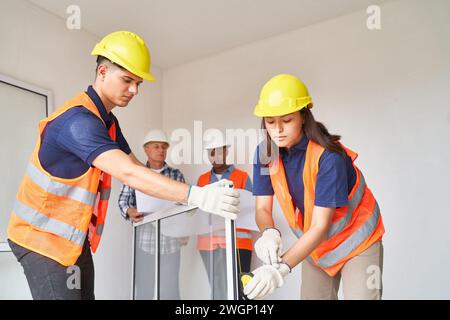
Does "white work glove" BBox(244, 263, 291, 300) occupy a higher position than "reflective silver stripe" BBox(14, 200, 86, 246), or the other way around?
"reflective silver stripe" BBox(14, 200, 86, 246)

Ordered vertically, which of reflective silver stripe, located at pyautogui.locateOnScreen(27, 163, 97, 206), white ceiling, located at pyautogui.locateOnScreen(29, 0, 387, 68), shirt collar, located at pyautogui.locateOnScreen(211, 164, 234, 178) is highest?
white ceiling, located at pyautogui.locateOnScreen(29, 0, 387, 68)

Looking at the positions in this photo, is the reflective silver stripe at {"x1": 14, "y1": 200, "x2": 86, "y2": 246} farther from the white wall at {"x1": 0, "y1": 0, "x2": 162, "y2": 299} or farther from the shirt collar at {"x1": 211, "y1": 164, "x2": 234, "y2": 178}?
the shirt collar at {"x1": 211, "y1": 164, "x2": 234, "y2": 178}

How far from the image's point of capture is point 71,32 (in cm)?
354

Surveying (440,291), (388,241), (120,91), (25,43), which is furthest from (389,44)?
(25,43)

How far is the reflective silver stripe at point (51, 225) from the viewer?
1448 mm

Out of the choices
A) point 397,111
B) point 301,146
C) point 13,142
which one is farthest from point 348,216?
point 13,142

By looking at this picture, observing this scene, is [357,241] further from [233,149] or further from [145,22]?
[145,22]

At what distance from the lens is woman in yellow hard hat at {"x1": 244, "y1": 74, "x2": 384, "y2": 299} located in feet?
5.54

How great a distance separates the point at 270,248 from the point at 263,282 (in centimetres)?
23

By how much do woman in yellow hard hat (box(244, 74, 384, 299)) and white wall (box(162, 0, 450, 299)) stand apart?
1445mm

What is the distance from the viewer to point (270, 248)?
1699 millimetres

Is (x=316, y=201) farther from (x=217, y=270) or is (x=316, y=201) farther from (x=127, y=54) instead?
(x=127, y=54)

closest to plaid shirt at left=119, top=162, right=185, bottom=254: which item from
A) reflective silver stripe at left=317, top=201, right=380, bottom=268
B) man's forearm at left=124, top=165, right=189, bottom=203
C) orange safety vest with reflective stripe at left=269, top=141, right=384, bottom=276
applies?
orange safety vest with reflective stripe at left=269, top=141, right=384, bottom=276

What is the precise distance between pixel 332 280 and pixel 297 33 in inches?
98.8
